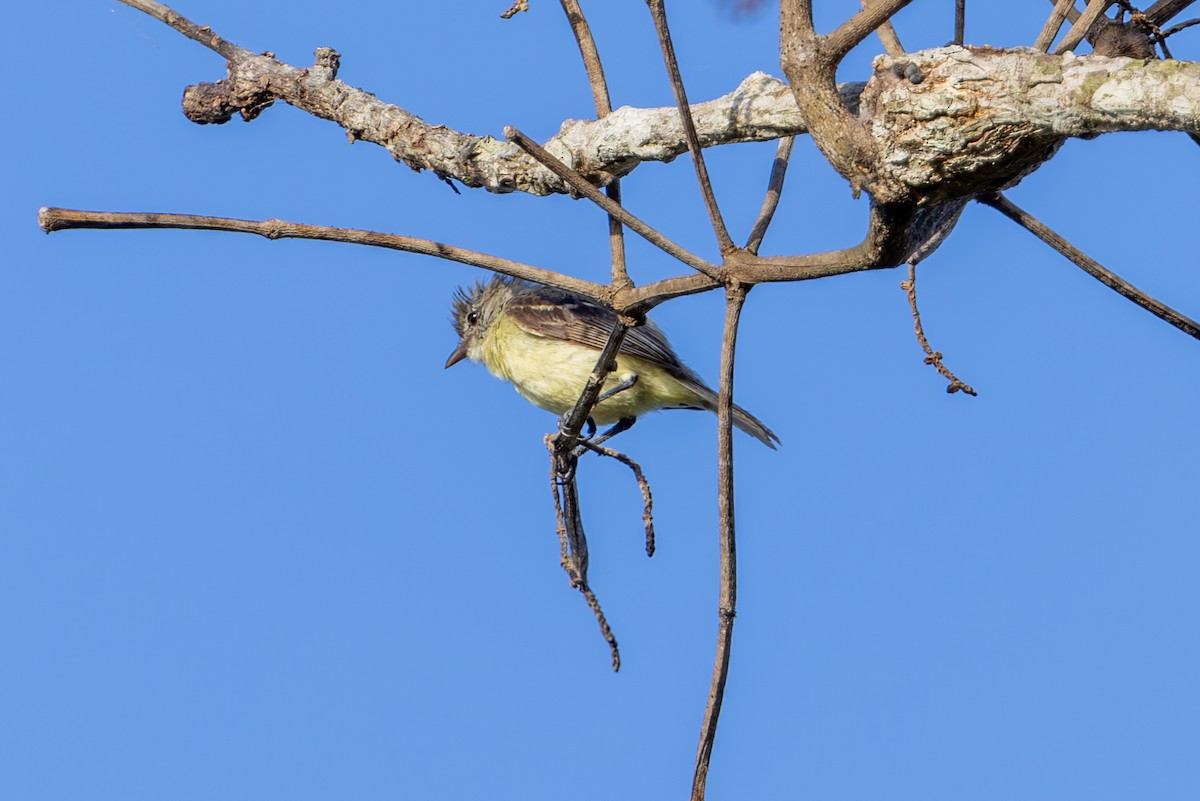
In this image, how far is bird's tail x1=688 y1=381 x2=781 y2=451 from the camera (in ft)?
26.2

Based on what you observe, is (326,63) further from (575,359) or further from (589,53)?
(575,359)

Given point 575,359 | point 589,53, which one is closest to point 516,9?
point 589,53

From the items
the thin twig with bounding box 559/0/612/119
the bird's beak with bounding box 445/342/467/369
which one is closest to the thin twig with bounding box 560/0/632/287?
the thin twig with bounding box 559/0/612/119

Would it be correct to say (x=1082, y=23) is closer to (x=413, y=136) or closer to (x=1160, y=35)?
(x=1160, y=35)

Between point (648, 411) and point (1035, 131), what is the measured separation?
513 cm

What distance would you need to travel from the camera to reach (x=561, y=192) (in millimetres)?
4883

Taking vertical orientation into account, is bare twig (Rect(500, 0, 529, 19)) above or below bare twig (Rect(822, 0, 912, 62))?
above

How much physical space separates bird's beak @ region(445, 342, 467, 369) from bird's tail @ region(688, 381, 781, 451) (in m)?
1.68

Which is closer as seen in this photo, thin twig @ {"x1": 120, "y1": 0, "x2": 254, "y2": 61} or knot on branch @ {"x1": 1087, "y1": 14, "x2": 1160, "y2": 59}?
knot on branch @ {"x1": 1087, "y1": 14, "x2": 1160, "y2": 59}

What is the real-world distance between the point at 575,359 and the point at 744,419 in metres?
1.12

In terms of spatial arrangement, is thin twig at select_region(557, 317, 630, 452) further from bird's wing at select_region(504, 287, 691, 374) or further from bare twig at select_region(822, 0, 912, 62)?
bird's wing at select_region(504, 287, 691, 374)

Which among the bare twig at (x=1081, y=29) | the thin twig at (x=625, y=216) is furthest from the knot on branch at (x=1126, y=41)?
the thin twig at (x=625, y=216)

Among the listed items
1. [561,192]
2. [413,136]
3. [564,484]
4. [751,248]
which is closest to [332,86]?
[413,136]

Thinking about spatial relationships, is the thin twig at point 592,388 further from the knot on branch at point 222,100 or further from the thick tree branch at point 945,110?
the knot on branch at point 222,100
